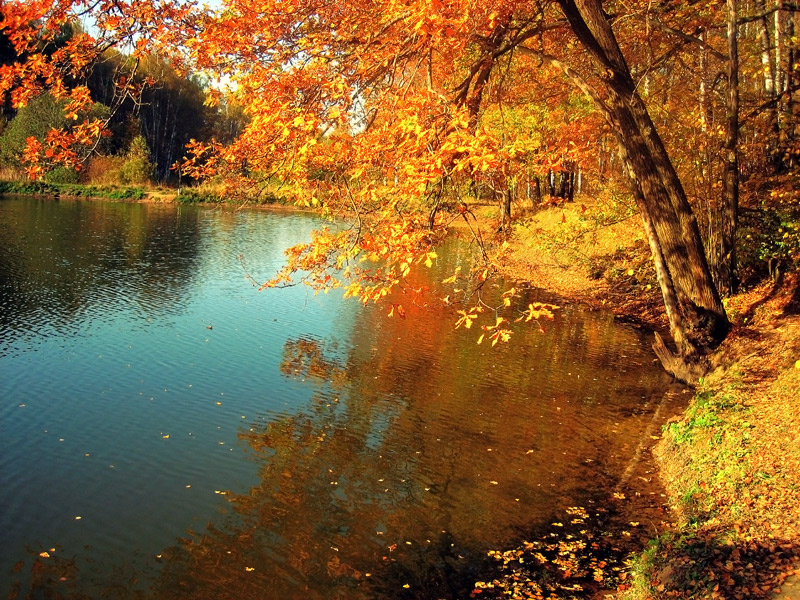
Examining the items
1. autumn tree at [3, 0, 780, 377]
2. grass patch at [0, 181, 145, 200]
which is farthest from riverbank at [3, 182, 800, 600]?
grass patch at [0, 181, 145, 200]

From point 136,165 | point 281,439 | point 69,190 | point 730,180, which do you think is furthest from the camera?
point 136,165

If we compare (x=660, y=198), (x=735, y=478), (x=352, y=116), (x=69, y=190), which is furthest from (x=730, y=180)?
(x=69, y=190)

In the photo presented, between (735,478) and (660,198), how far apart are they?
219 inches

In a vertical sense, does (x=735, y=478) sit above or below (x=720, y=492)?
above

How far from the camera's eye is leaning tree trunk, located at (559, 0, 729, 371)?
11258mm

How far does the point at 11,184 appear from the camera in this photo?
5050cm

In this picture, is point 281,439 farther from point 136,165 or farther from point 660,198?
point 136,165

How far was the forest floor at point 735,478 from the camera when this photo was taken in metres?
6.02

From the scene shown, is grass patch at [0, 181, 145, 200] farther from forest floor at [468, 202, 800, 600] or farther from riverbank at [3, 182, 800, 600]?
riverbank at [3, 182, 800, 600]

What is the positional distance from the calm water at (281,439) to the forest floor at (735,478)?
3.39 ft

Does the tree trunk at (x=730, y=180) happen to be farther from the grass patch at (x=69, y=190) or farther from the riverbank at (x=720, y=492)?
the grass patch at (x=69, y=190)

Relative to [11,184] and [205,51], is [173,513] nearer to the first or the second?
[205,51]

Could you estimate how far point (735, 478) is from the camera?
784 centimetres

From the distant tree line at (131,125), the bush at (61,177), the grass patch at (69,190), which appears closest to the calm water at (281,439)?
the distant tree line at (131,125)
